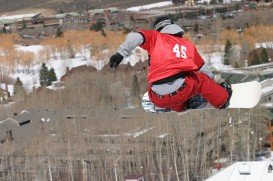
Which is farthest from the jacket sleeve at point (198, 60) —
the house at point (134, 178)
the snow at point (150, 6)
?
the snow at point (150, 6)

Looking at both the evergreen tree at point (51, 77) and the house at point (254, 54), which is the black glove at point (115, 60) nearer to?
the house at point (254, 54)

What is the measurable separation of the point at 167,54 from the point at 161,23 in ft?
0.39

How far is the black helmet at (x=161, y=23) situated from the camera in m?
2.43

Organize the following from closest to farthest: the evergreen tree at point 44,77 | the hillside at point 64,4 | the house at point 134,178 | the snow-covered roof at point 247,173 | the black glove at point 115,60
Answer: the black glove at point 115,60 → the snow-covered roof at point 247,173 → the house at point 134,178 → the evergreen tree at point 44,77 → the hillside at point 64,4

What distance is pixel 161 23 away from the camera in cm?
244

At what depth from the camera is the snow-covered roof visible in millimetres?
6988

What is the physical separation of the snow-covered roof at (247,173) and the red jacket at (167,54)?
4.66 meters

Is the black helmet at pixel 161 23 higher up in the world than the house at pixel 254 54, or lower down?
lower down

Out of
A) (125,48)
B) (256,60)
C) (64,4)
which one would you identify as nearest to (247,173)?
(125,48)

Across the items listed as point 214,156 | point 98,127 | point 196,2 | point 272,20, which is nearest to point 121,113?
point 98,127

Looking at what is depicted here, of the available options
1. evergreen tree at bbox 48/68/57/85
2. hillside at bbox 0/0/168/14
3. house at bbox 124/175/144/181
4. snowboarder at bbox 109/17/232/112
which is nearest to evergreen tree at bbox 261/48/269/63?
evergreen tree at bbox 48/68/57/85

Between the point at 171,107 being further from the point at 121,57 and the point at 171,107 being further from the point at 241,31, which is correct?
the point at 241,31

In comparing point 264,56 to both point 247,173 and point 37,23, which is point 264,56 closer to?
point 247,173

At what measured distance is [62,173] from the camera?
10.4m
